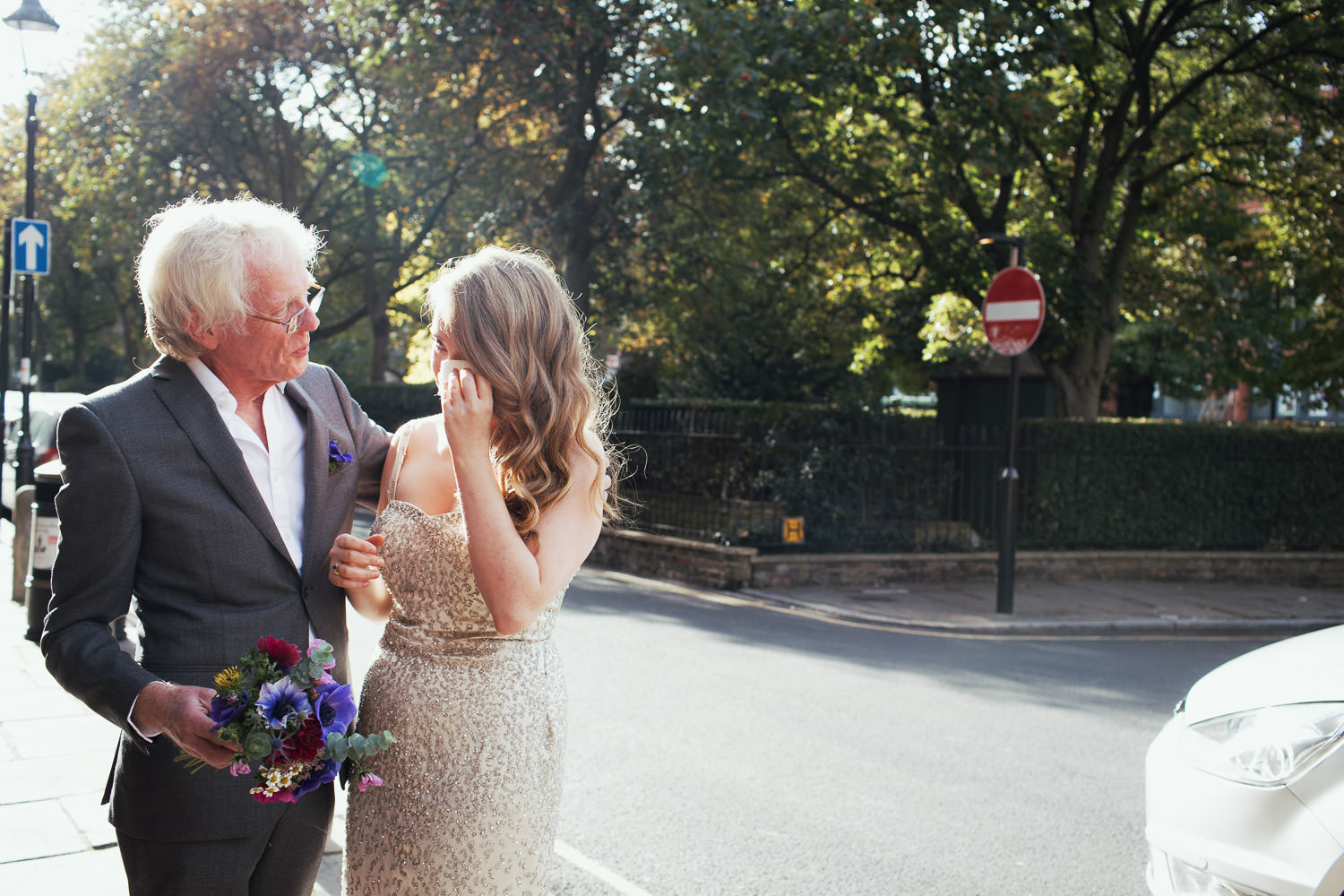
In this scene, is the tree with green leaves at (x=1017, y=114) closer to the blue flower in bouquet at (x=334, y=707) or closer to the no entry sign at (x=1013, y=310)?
the no entry sign at (x=1013, y=310)

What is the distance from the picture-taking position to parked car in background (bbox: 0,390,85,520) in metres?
13.0

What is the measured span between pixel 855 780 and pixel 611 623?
4340 mm

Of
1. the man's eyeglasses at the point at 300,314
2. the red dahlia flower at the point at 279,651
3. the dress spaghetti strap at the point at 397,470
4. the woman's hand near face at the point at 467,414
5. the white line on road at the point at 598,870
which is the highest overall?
the man's eyeglasses at the point at 300,314

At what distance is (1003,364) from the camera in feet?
54.8

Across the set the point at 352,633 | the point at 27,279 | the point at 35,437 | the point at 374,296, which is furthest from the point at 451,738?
the point at 374,296

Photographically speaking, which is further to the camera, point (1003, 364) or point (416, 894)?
point (1003, 364)

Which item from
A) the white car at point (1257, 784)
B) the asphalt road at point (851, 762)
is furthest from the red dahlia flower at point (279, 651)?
the white car at point (1257, 784)

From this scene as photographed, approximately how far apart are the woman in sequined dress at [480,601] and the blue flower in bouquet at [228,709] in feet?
1.12

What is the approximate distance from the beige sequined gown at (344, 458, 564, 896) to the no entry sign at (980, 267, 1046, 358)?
9.12 metres

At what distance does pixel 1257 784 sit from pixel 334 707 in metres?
2.68

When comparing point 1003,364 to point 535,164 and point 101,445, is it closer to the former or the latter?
point 535,164

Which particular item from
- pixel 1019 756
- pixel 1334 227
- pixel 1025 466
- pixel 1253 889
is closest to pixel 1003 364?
Result: pixel 1025 466

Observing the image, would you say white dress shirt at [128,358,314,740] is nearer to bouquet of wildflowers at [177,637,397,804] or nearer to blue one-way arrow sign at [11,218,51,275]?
bouquet of wildflowers at [177,637,397,804]

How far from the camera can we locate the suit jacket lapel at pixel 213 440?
6.63 ft
